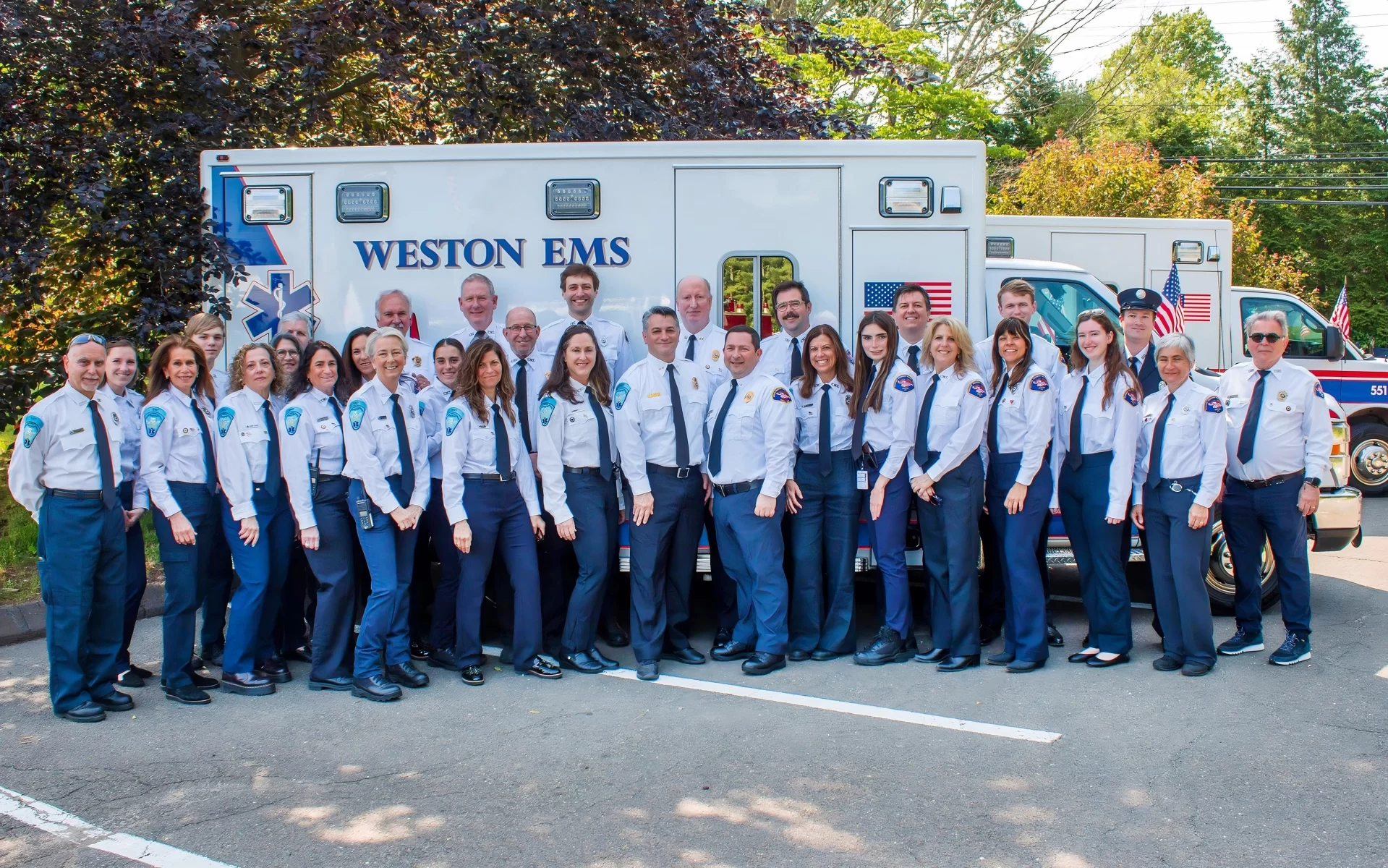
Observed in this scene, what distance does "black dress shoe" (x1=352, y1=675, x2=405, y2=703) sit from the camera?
5.62 meters

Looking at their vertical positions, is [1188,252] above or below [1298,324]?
above

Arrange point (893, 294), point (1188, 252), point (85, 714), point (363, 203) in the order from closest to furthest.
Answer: point (85, 714), point (893, 294), point (363, 203), point (1188, 252)

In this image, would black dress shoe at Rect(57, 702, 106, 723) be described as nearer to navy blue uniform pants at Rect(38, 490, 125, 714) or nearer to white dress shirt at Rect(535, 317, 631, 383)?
navy blue uniform pants at Rect(38, 490, 125, 714)

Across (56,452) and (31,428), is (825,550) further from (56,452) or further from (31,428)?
(31,428)

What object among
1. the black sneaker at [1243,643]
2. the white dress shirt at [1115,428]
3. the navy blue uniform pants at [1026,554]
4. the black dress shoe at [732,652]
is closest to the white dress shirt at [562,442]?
the black dress shoe at [732,652]

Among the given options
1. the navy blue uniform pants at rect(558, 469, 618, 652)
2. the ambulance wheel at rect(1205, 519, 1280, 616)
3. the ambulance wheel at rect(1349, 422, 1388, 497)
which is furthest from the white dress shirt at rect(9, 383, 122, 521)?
the ambulance wheel at rect(1349, 422, 1388, 497)

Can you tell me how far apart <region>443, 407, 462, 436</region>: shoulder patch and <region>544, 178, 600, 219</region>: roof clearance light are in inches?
58.6

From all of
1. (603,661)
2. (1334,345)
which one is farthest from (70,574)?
(1334,345)

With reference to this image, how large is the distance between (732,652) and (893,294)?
2.20 metres

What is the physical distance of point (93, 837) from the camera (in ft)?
13.2

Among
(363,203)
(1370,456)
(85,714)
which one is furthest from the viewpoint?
(1370,456)

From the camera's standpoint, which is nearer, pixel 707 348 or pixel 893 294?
pixel 707 348

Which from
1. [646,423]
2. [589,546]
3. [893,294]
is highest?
[893,294]

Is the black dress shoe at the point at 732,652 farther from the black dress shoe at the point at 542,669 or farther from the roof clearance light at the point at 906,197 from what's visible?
the roof clearance light at the point at 906,197
